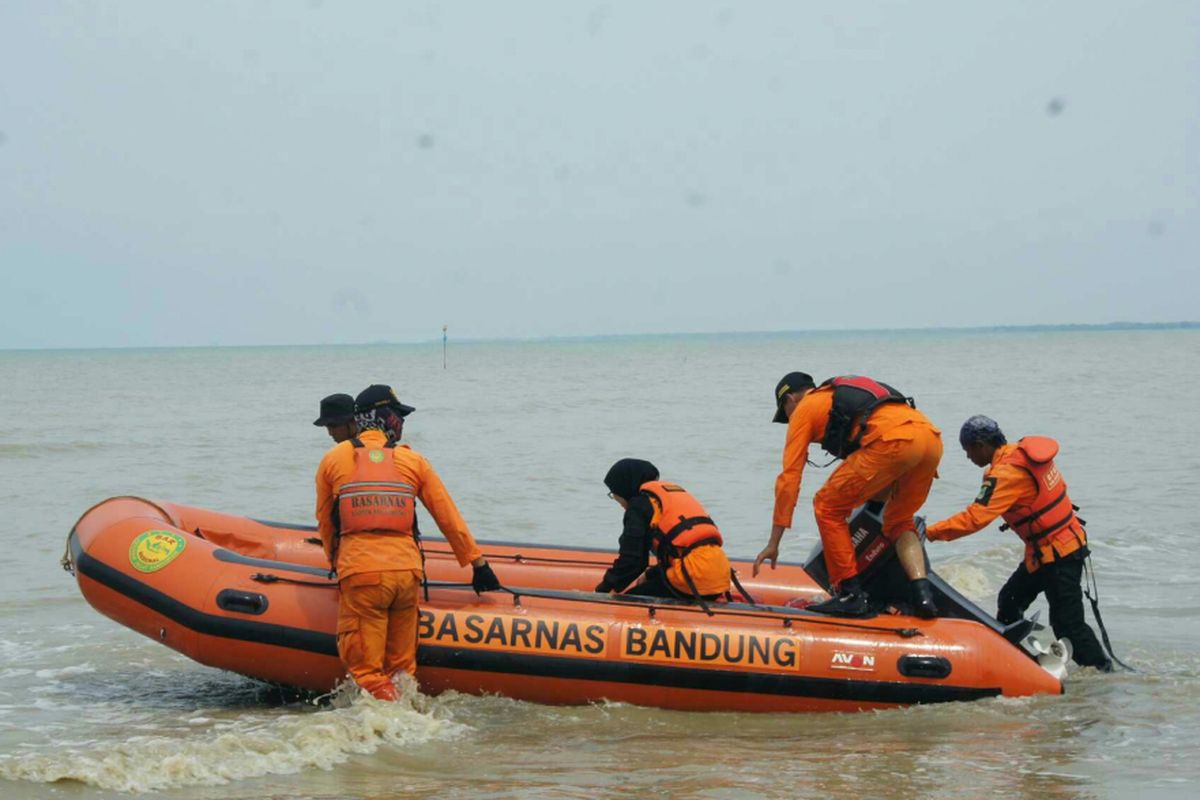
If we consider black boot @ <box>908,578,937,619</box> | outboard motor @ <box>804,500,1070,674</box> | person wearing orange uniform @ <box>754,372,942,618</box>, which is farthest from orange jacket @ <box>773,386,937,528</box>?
black boot @ <box>908,578,937,619</box>

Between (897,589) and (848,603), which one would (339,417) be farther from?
(897,589)

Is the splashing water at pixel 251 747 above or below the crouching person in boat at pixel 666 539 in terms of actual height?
below

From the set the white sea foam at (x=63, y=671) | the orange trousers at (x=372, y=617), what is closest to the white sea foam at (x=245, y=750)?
the orange trousers at (x=372, y=617)

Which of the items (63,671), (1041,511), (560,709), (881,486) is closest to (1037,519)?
(1041,511)

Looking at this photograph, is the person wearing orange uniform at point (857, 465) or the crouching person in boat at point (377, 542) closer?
the crouching person in boat at point (377, 542)

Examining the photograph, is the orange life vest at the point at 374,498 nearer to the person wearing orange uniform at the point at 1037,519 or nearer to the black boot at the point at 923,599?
the black boot at the point at 923,599

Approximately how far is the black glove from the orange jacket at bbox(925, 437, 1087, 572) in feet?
6.58

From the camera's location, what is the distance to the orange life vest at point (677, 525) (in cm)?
616

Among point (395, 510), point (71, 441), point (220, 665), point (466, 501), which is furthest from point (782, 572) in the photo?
point (71, 441)

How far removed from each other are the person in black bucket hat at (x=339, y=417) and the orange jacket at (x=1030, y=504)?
2656mm

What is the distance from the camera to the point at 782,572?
7270 mm

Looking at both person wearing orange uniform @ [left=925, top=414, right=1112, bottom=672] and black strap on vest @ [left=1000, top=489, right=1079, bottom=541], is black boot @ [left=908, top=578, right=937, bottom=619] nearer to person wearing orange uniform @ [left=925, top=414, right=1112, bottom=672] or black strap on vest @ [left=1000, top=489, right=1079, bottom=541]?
person wearing orange uniform @ [left=925, top=414, right=1112, bottom=672]

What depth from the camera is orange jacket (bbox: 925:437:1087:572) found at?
619cm

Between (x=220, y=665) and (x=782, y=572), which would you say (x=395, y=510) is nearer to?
(x=220, y=665)
